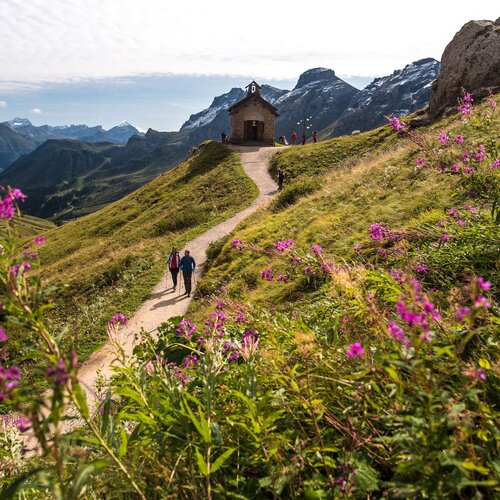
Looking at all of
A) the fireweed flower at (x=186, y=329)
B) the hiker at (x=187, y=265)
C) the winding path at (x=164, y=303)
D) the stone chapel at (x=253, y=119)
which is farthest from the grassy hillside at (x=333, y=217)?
the stone chapel at (x=253, y=119)

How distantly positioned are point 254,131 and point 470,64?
29491mm

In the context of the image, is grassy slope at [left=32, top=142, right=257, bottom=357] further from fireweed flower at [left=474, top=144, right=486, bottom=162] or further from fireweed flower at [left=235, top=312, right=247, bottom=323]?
fireweed flower at [left=474, top=144, right=486, bottom=162]

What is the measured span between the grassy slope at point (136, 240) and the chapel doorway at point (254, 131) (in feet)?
17.5

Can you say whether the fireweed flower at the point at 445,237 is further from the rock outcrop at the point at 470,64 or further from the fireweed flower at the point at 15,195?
the rock outcrop at the point at 470,64

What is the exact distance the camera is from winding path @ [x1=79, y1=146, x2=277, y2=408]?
1247cm

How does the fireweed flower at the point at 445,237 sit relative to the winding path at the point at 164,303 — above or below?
above

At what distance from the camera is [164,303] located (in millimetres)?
18109

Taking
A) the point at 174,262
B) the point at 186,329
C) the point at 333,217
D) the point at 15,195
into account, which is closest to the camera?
the point at 15,195

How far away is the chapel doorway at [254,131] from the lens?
5494cm

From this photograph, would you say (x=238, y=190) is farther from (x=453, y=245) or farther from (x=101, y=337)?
(x=453, y=245)

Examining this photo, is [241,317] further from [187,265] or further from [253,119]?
[253,119]

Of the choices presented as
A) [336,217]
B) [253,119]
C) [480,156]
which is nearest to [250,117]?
[253,119]

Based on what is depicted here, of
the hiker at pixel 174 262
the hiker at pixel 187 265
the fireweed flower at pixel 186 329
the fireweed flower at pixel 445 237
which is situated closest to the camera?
the fireweed flower at pixel 186 329

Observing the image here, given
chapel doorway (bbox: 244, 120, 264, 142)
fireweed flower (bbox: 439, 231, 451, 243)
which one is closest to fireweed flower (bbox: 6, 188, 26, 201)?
fireweed flower (bbox: 439, 231, 451, 243)
